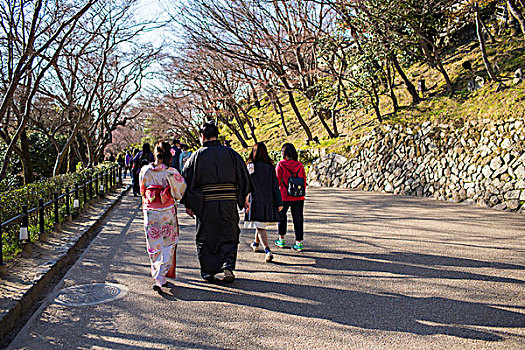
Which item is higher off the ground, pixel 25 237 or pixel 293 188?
pixel 293 188

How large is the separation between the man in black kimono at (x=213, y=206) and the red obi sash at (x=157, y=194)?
27 centimetres

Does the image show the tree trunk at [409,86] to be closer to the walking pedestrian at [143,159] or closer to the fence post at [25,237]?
the walking pedestrian at [143,159]

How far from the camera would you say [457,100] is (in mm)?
14859

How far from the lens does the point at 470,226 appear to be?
342 inches

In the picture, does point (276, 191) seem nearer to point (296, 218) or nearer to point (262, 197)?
point (262, 197)

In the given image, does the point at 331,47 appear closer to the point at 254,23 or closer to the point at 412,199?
A: the point at 254,23

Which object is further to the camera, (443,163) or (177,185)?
(443,163)

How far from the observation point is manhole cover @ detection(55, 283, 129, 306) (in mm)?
4738

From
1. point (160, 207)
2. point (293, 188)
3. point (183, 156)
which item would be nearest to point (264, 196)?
point (293, 188)

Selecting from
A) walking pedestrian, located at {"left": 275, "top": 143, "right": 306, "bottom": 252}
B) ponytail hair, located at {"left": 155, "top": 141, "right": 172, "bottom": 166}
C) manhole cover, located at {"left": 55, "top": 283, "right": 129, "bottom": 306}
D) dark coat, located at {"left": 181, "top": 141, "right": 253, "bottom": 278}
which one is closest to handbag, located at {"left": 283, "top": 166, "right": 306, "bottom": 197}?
walking pedestrian, located at {"left": 275, "top": 143, "right": 306, "bottom": 252}

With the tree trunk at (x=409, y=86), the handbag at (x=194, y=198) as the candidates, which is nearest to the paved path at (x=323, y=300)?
the handbag at (x=194, y=198)

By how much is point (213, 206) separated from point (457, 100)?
1219cm

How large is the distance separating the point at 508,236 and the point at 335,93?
13687mm

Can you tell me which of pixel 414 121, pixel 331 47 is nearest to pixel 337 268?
pixel 414 121
